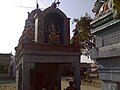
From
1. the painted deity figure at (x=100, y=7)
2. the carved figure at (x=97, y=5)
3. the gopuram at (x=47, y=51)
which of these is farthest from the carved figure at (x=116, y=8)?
the gopuram at (x=47, y=51)

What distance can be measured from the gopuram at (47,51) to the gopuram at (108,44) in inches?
284

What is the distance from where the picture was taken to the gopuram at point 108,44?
3538 mm

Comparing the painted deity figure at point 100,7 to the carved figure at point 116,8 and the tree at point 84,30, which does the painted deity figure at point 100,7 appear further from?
the tree at point 84,30

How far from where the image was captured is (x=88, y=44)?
108 feet

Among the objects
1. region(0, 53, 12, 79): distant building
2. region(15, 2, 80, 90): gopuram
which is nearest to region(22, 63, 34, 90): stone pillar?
region(15, 2, 80, 90): gopuram

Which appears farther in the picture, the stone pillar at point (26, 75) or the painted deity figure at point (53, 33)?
the painted deity figure at point (53, 33)

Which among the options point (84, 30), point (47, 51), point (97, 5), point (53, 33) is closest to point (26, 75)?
point (47, 51)

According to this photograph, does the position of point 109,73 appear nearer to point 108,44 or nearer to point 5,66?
point 108,44

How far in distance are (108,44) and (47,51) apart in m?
7.83

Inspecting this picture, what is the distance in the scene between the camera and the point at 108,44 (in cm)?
383

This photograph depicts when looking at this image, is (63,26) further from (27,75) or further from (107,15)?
(107,15)

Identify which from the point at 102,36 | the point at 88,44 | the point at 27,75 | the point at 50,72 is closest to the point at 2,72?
the point at 88,44

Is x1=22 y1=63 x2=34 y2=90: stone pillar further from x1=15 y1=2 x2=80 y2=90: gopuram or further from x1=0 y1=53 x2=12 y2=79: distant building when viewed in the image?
x1=0 y1=53 x2=12 y2=79: distant building

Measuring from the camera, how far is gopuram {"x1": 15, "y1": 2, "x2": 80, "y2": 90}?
36.6 feet
